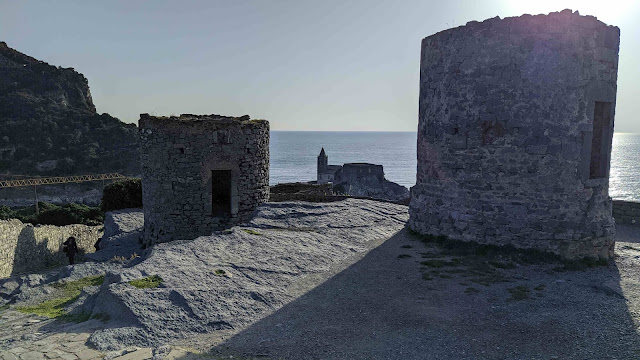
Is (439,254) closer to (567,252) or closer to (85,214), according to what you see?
(567,252)

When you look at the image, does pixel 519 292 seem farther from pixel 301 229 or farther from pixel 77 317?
pixel 77 317

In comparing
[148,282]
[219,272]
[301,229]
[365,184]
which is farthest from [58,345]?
[365,184]

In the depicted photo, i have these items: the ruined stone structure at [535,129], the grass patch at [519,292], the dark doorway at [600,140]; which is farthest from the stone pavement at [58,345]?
the dark doorway at [600,140]

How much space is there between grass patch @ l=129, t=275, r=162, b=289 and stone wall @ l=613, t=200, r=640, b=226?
14917mm

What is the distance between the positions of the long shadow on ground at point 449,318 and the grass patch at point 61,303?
3.02 metres

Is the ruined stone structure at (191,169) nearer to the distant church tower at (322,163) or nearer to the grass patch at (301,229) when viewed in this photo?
the grass patch at (301,229)

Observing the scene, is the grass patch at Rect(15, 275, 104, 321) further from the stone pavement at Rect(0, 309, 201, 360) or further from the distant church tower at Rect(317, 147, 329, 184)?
the distant church tower at Rect(317, 147, 329, 184)

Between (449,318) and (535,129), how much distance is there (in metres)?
5.02

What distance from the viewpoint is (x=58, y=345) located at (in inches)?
199

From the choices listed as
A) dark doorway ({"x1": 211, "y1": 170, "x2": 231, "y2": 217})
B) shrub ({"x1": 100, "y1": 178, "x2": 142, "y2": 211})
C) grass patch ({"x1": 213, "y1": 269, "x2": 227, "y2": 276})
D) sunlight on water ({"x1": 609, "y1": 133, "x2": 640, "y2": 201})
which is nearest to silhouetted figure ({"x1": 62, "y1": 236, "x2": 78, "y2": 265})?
shrub ({"x1": 100, "y1": 178, "x2": 142, "y2": 211})

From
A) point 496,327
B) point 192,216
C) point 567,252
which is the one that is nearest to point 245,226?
point 192,216

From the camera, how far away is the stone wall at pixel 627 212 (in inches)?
571

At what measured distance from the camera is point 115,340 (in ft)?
16.8

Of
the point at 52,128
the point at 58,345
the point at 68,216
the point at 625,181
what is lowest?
the point at 625,181
